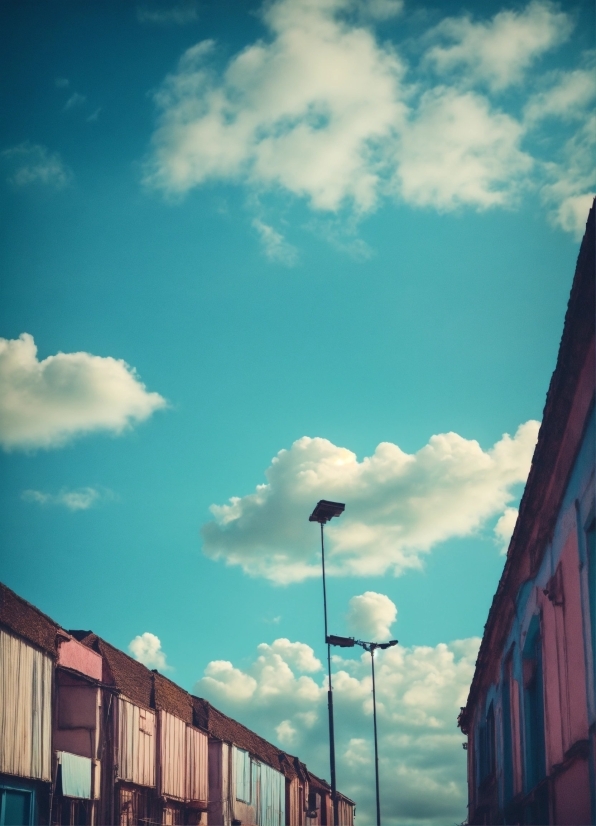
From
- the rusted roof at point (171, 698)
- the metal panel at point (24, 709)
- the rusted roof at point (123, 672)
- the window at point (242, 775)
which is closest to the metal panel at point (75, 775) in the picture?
the metal panel at point (24, 709)

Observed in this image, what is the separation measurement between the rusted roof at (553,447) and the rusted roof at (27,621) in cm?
830

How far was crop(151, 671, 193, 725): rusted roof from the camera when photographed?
25.8 meters

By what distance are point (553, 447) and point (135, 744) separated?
1611 cm

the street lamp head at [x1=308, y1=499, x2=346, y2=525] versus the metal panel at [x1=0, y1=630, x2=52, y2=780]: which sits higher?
the street lamp head at [x1=308, y1=499, x2=346, y2=525]

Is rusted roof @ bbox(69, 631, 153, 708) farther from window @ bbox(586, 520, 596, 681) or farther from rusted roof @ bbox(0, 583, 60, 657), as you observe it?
window @ bbox(586, 520, 596, 681)

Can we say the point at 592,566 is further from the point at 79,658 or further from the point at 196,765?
the point at 196,765

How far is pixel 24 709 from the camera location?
1684cm

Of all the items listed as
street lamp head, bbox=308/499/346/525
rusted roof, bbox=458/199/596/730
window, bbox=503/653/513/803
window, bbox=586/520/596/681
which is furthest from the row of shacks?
window, bbox=586/520/596/681

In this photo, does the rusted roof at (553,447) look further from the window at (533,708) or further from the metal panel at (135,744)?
the metal panel at (135,744)

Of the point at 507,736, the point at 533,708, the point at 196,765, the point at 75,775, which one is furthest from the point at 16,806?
the point at 196,765

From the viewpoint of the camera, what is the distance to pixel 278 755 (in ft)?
143

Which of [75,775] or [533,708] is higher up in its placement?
[533,708]

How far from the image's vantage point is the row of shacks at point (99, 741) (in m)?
16.6

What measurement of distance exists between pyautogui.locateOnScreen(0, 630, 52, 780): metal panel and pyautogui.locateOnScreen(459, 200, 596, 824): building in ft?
27.2
